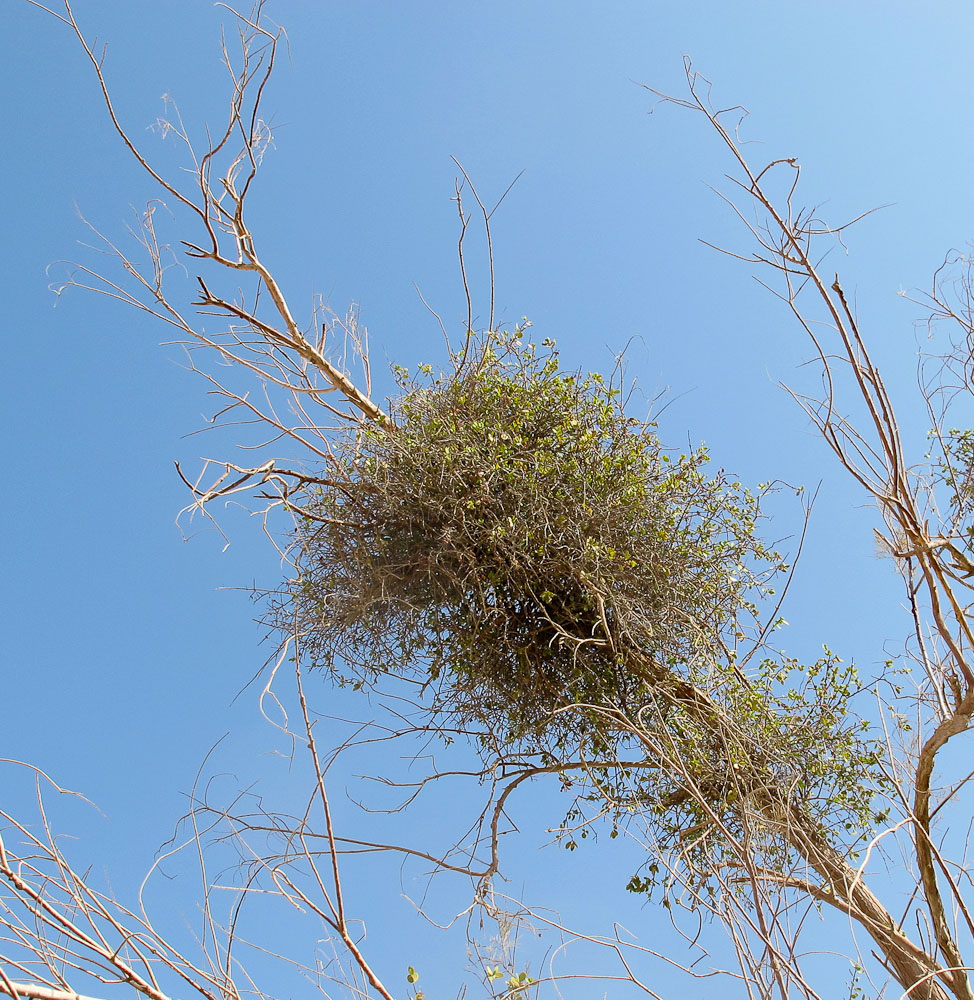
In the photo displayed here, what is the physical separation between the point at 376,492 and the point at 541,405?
1.58ft

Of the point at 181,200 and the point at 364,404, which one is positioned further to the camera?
the point at 364,404

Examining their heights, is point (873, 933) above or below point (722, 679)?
below

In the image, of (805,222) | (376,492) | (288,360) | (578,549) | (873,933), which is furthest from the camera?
(288,360)

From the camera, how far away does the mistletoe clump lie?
A: 6.98ft

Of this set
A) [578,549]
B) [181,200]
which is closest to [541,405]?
[578,549]

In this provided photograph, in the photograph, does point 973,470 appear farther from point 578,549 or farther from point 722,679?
point 578,549

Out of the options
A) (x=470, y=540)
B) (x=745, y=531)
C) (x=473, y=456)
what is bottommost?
(x=470, y=540)

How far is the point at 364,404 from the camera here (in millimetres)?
2535

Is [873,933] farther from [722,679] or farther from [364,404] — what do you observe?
[364,404]

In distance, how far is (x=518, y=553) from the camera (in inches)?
82.6

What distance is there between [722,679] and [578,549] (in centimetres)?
51

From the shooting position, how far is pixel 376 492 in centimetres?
225

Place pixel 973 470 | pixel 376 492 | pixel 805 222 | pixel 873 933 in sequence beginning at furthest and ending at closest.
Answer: pixel 973 470 → pixel 376 492 → pixel 873 933 → pixel 805 222

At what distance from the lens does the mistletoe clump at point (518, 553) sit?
6.98 feet
